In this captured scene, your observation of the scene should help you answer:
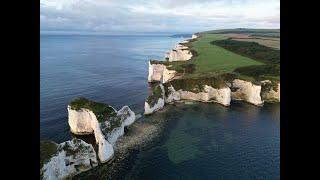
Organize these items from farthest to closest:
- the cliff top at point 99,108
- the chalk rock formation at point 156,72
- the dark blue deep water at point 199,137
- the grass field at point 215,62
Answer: the chalk rock formation at point 156,72 < the grass field at point 215,62 < the cliff top at point 99,108 < the dark blue deep water at point 199,137

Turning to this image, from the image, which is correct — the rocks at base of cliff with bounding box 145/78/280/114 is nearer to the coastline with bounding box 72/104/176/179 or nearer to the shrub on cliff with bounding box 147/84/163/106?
the shrub on cliff with bounding box 147/84/163/106

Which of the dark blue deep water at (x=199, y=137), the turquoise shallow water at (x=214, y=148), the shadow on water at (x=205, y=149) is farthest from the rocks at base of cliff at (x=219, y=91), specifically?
the shadow on water at (x=205, y=149)

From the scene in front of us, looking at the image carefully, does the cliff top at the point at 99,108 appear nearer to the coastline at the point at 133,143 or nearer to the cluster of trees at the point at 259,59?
the coastline at the point at 133,143

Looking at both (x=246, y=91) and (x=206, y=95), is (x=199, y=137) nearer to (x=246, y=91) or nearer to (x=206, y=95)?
(x=206, y=95)

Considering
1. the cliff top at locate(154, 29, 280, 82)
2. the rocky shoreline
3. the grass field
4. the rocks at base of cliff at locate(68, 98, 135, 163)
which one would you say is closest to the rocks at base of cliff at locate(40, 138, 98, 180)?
the rocks at base of cliff at locate(68, 98, 135, 163)

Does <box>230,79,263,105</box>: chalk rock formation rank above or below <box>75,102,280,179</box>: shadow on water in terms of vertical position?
above
